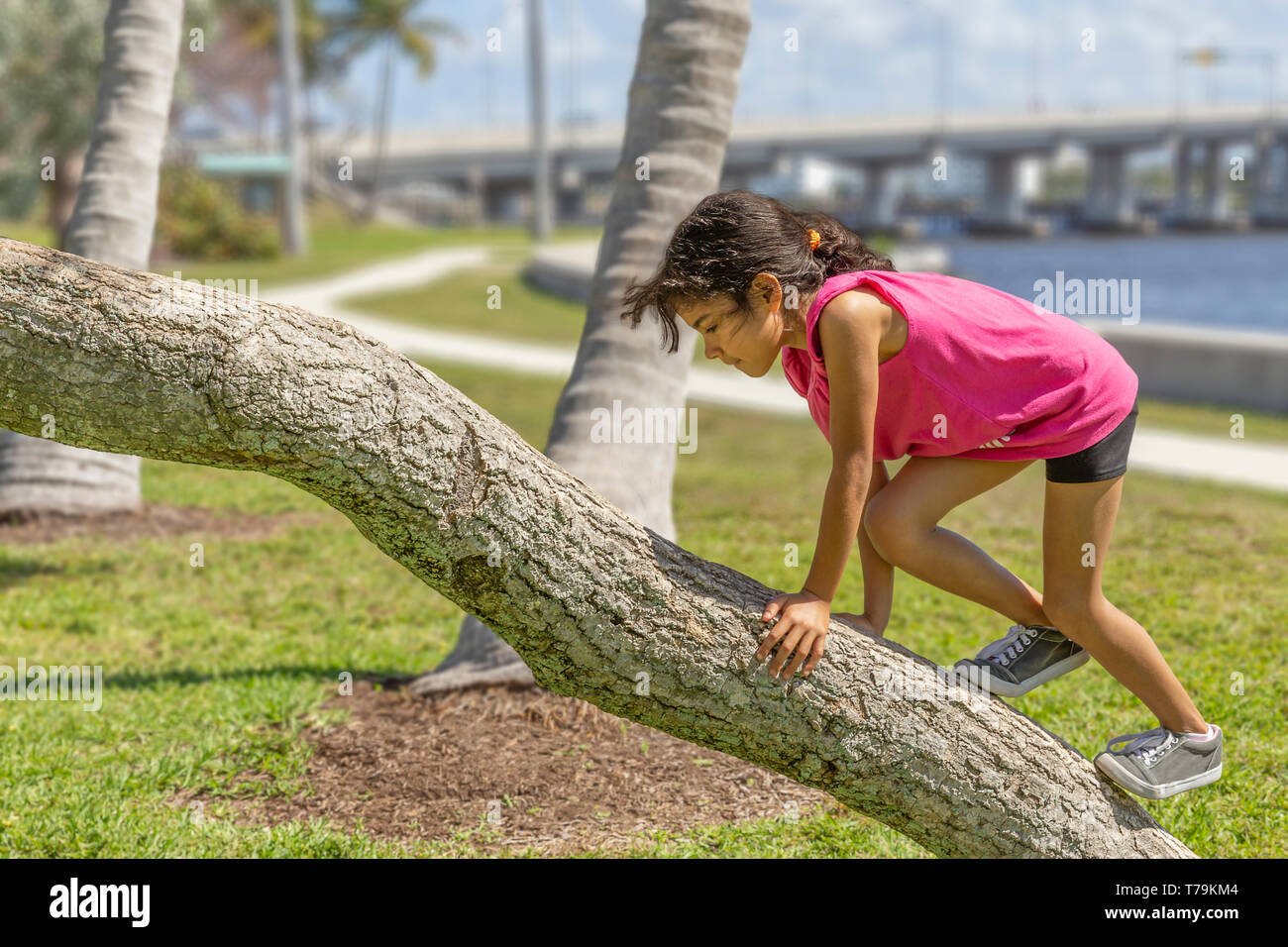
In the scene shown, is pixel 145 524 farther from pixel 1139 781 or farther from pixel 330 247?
pixel 330 247

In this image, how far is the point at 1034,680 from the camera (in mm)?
3070

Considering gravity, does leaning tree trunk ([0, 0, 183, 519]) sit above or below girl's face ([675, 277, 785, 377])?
above

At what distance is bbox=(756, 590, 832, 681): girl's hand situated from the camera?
2762mm

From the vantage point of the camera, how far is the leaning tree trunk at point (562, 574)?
2502mm

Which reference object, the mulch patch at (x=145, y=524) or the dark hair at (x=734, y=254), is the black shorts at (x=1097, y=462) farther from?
the mulch patch at (x=145, y=524)

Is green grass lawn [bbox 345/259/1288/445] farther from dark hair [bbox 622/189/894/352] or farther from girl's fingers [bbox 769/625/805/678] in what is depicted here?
girl's fingers [bbox 769/625/805/678]

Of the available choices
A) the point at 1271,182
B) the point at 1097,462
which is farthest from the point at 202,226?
the point at 1271,182

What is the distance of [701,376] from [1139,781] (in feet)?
38.8

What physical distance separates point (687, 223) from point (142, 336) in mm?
1245

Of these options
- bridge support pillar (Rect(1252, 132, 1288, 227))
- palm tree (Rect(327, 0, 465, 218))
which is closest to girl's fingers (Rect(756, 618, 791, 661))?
palm tree (Rect(327, 0, 465, 218))

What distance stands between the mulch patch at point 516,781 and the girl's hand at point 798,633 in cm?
116

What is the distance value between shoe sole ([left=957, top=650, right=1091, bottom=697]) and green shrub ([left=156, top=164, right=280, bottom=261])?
28.6 meters

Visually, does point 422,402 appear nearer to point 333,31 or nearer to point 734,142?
point 333,31
